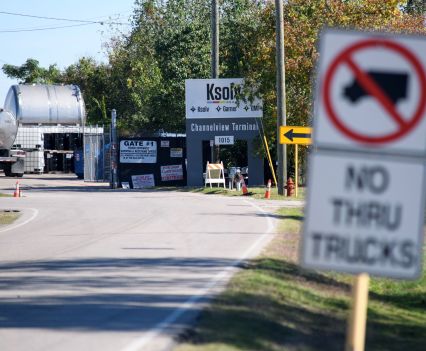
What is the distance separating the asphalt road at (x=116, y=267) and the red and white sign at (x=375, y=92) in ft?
12.6

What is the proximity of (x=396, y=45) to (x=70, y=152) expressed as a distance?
177ft

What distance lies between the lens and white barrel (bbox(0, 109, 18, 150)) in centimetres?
4519

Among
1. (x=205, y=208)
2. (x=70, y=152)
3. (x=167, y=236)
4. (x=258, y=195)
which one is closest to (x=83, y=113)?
(x=70, y=152)

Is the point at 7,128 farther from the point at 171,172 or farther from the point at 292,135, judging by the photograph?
the point at 292,135

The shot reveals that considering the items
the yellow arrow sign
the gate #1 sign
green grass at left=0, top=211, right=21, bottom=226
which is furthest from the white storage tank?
green grass at left=0, top=211, right=21, bottom=226

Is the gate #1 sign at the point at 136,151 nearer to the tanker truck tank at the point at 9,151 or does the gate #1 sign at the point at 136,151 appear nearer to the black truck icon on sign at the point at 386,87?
the tanker truck tank at the point at 9,151

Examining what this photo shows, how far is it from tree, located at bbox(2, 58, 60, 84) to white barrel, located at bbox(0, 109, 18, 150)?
4696 centimetres

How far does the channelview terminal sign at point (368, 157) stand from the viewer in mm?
5645

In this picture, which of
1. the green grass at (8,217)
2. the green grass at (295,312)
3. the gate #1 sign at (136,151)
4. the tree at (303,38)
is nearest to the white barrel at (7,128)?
the gate #1 sign at (136,151)

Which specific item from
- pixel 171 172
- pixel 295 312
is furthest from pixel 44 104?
pixel 295 312

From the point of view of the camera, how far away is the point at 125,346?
8.98m

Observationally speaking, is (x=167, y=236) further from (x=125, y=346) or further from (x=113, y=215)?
(x=125, y=346)

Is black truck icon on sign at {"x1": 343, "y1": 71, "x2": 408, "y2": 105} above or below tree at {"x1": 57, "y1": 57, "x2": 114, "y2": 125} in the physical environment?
below

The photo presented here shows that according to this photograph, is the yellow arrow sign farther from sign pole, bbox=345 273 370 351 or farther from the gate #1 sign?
sign pole, bbox=345 273 370 351
